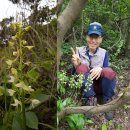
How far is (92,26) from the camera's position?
96 cm

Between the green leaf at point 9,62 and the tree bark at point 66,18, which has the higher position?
the tree bark at point 66,18

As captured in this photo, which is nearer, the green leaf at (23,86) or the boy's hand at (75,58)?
the green leaf at (23,86)

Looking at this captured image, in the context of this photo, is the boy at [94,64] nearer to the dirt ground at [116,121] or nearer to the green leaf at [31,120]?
the dirt ground at [116,121]

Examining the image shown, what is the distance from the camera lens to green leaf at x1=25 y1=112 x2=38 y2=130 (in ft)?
2.60

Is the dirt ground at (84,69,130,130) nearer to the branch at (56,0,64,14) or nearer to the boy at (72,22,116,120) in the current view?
the boy at (72,22,116,120)

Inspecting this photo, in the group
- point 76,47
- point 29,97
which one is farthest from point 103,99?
point 29,97

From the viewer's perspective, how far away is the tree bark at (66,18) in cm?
92

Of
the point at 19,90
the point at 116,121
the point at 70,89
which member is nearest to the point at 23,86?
the point at 19,90

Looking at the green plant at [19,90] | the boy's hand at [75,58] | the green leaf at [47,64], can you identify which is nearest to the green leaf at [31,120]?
the green plant at [19,90]

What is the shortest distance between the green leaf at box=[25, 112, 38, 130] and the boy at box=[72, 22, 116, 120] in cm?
22

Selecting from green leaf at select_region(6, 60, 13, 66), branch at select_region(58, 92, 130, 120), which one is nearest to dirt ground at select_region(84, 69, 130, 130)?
branch at select_region(58, 92, 130, 120)

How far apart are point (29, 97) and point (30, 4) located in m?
0.27

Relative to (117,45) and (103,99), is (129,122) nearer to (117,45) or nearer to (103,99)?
(103,99)

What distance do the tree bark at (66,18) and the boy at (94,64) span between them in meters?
0.06
